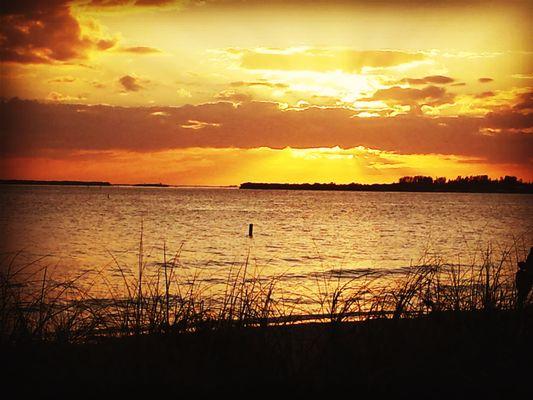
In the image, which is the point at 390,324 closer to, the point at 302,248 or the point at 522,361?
the point at 522,361

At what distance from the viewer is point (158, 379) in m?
5.34

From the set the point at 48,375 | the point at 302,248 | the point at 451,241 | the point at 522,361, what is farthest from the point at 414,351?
the point at 451,241

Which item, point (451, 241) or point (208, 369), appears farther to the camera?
point (451, 241)

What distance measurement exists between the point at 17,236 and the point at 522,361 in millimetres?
48289

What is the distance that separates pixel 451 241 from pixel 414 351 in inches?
1819

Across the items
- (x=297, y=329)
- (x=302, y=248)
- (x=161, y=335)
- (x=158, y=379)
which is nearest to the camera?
(x=158, y=379)

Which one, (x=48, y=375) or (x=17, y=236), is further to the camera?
(x=17, y=236)

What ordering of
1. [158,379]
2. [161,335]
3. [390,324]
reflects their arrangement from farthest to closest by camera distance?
[390,324] < [161,335] < [158,379]

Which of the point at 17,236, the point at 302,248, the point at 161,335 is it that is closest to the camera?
the point at 161,335

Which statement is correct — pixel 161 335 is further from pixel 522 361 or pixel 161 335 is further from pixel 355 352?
pixel 522 361

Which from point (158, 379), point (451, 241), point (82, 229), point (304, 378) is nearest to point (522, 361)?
point (304, 378)

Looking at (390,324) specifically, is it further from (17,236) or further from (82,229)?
(82,229)

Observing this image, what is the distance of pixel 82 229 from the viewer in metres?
57.2

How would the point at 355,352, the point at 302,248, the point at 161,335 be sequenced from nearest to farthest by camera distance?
the point at 355,352 → the point at 161,335 → the point at 302,248
